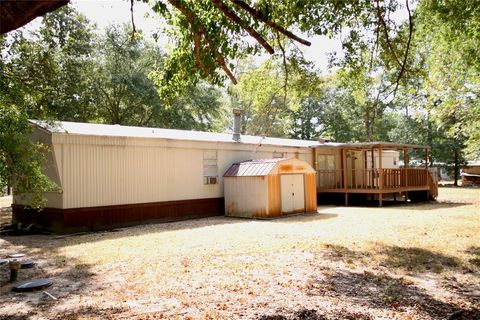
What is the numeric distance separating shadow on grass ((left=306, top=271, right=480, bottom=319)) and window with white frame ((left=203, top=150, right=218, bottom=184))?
9770 mm

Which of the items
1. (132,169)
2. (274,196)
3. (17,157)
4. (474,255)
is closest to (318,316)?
(474,255)

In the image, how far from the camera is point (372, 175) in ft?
61.9

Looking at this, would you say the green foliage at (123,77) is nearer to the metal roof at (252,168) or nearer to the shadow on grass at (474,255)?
the metal roof at (252,168)

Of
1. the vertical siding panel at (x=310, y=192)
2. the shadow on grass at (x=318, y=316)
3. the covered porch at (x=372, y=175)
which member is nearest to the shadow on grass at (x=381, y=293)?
the shadow on grass at (x=318, y=316)

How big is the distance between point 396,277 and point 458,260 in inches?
77.3

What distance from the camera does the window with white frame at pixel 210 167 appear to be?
1595 centimetres

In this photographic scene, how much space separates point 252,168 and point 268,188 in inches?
46.5

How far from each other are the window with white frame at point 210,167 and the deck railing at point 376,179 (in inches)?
295

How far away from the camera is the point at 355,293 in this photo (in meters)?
5.69

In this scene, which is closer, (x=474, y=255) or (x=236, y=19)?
(x=236, y=19)

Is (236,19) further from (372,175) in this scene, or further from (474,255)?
(372,175)

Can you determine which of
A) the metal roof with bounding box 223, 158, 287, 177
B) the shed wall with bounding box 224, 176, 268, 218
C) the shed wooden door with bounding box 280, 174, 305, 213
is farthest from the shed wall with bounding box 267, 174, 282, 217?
the metal roof with bounding box 223, 158, 287, 177

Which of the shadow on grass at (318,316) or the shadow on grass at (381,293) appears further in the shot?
the shadow on grass at (381,293)

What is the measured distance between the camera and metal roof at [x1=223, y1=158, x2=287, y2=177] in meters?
14.8
